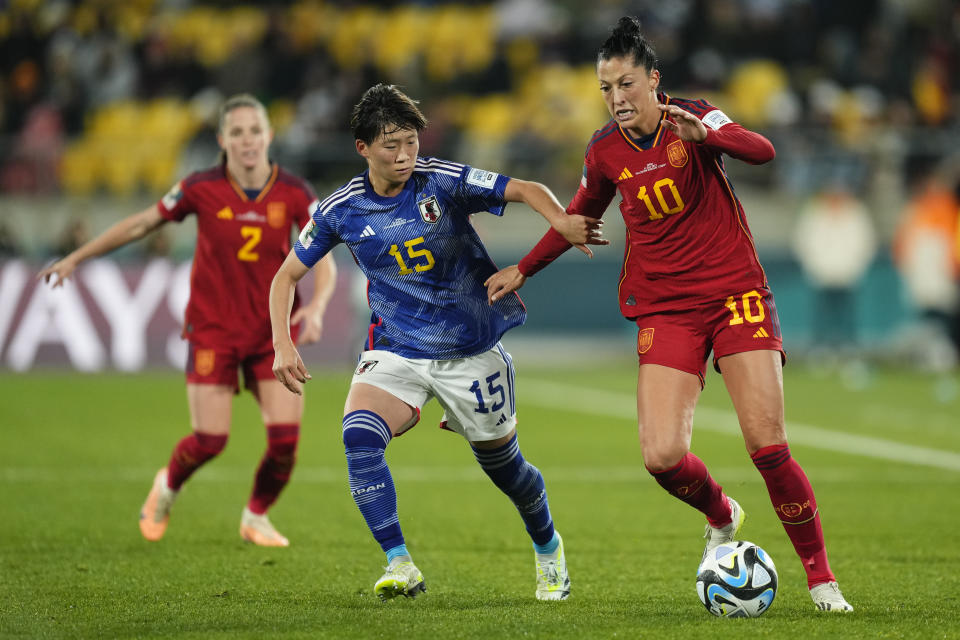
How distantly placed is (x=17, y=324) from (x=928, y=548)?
1284 centimetres

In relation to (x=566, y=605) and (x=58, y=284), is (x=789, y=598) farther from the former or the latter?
(x=58, y=284)

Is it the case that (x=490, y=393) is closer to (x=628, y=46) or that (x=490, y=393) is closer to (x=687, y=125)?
(x=687, y=125)

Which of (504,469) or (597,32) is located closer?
(504,469)

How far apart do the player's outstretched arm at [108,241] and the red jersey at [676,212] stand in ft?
8.65

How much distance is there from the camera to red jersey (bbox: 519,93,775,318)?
219 inches

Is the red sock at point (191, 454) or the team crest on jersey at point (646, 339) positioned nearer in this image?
the team crest on jersey at point (646, 339)

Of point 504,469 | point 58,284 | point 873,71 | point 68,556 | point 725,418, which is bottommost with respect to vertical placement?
point 725,418

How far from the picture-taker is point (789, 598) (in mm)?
5750

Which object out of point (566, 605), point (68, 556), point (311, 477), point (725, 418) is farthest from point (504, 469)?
point (725, 418)

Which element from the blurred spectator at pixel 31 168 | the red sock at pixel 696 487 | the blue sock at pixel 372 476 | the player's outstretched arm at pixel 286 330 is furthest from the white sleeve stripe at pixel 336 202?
the blurred spectator at pixel 31 168

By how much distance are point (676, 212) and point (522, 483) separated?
1380mm

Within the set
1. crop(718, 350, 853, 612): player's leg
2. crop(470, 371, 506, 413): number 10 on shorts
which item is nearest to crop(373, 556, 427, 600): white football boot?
crop(470, 371, 506, 413): number 10 on shorts

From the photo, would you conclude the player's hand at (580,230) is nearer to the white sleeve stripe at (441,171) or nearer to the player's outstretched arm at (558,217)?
the player's outstretched arm at (558,217)

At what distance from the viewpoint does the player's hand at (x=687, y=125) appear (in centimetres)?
510
